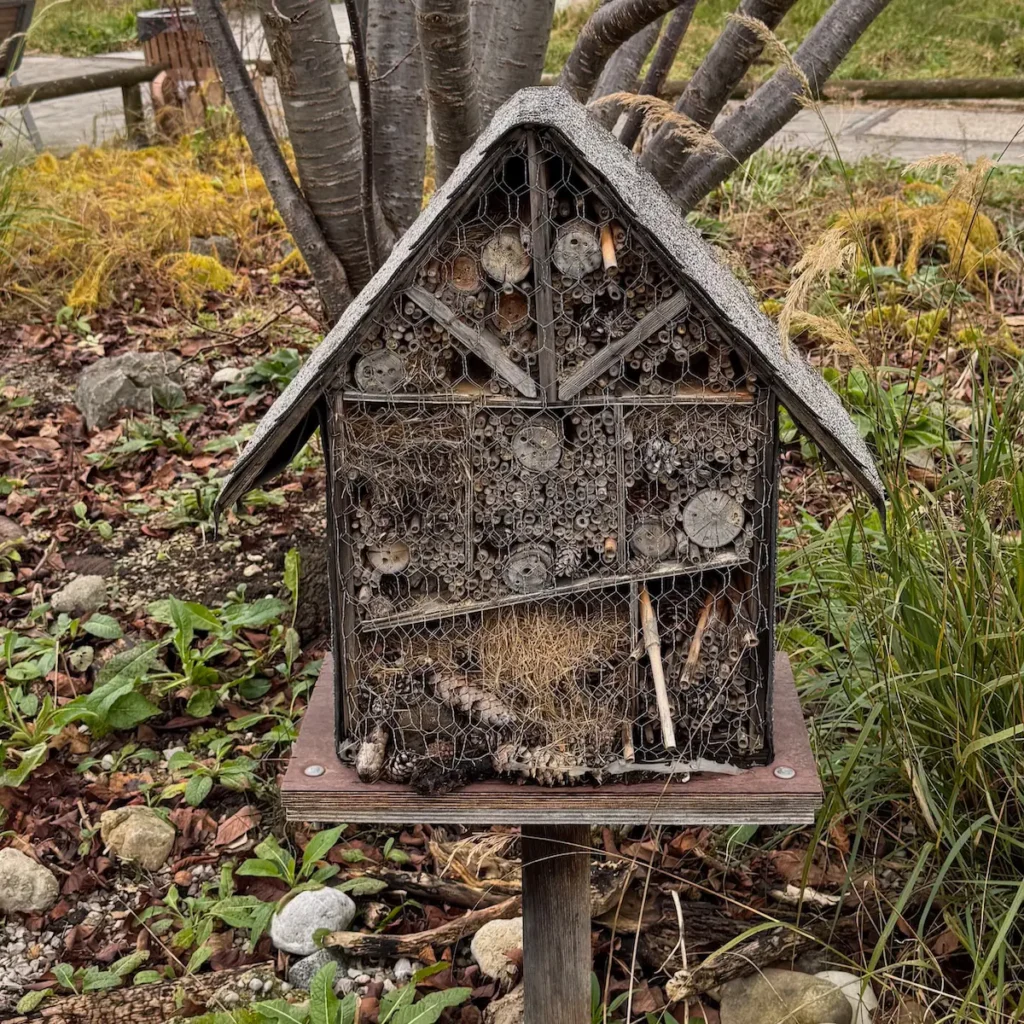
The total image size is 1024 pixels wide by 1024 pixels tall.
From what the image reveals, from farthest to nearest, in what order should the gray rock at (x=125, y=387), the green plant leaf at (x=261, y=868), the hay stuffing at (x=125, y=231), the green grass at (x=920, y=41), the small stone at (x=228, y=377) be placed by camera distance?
the green grass at (x=920, y=41)
the hay stuffing at (x=125, y=231)
the small stone at (x=228, y=377)
the gray rock at (x=125, y=387)
the green plant leaf at (x=261, y=868)

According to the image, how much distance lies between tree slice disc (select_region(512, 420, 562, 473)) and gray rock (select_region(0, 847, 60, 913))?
193cm

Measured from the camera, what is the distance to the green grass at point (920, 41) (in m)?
10.3

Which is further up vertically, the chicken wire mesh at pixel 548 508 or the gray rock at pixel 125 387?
the chicken wire mesh at pixel 548 508

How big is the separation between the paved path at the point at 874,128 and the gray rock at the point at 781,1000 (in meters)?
4.97

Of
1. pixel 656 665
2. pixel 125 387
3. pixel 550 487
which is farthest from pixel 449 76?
pixel 125 387

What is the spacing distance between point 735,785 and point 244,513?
274 cm

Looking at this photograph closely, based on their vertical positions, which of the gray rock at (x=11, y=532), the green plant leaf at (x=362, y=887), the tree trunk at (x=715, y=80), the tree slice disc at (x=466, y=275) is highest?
the tree trunk at (x=715, y=80)

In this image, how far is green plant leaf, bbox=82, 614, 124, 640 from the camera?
11.8ft

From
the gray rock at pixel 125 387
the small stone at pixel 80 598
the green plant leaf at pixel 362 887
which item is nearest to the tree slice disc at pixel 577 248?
the green plant leaf at pixel 362 887

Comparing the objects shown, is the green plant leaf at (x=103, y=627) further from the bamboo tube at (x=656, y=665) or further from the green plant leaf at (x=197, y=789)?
the bamboo tube at (x=656, y=665)

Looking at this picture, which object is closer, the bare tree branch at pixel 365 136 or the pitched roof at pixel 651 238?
the pitched roof at pixel 651 238

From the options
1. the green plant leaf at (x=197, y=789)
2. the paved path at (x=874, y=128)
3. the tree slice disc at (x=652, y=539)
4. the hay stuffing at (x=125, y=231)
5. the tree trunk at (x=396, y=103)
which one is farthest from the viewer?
the paved path at (x=874, y=128)

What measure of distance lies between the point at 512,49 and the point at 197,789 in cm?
208

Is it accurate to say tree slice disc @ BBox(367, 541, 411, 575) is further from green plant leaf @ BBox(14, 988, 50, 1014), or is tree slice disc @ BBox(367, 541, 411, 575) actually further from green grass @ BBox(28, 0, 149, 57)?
green grass @ BBox(28, 0, 149, 57)
